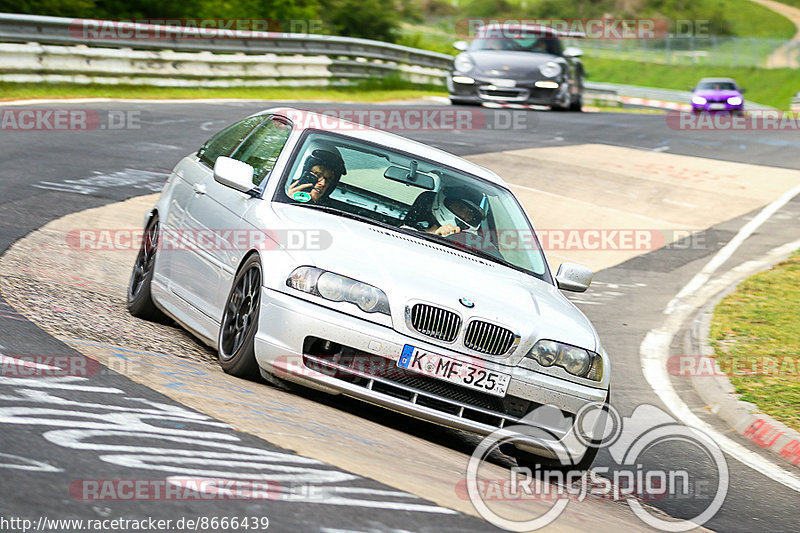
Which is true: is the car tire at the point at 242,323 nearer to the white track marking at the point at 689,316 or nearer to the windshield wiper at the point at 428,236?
the windshield wiper at the point at 428,236

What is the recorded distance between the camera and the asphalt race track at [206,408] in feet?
13.6

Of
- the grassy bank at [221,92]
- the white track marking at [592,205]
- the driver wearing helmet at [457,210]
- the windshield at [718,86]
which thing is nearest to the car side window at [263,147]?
the driver wearing helmet at [457,210]

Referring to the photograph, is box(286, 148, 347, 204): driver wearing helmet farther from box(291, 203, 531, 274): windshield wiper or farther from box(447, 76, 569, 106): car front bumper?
box(447, 76, 569, 106): car front bumper

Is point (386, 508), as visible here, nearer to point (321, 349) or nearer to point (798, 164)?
point (321, 349)

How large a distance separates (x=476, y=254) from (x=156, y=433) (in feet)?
9.08

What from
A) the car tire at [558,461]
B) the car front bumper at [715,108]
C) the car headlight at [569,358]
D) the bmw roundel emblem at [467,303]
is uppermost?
the bmw roundel emblem at [467,303]

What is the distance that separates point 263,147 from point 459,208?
1.30 metres

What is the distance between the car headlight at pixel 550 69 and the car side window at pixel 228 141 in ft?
55.3

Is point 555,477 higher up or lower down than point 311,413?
lower down

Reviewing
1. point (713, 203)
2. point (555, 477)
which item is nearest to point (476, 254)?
point (555, 477)

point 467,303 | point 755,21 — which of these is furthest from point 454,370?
point 755,21

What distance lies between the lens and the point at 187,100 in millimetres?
22156

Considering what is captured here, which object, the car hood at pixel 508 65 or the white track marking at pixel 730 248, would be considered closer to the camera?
the white track marking at pixel 730 248

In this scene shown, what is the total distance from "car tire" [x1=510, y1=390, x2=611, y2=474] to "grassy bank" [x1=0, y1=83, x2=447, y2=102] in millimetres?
14254
